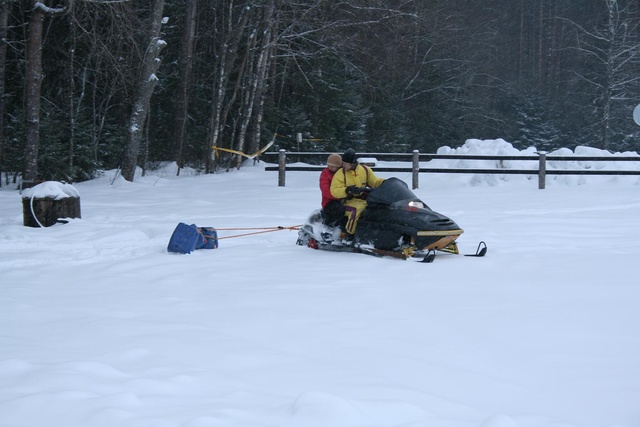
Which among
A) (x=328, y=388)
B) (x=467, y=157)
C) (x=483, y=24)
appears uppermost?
(x=483, y=24)

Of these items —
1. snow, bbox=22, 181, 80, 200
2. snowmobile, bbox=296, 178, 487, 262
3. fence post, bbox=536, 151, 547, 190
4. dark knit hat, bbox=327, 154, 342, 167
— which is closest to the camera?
snowmobile, bbox=296, 178, 487, 262

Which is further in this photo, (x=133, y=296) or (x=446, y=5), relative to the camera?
(x=446, y=5)

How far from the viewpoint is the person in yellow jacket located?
9.10m

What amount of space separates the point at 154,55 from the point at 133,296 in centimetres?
1325

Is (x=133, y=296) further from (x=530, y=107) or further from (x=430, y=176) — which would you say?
(x=530, y=107)

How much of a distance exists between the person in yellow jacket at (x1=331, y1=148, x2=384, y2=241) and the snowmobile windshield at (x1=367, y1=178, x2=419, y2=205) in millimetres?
184

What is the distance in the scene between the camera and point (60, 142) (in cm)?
1783

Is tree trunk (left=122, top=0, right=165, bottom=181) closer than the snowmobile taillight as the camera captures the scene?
No

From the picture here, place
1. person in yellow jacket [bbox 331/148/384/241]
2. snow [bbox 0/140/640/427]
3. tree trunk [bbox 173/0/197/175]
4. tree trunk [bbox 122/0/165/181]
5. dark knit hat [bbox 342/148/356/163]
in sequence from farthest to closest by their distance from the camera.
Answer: tree trunk [bbox 173/0/197/175] → tree trunk [bbox 122/0/165/181] → dark knit hat [bbox 342/148/356/163] → person in yellow jacket [bbox 331/148/384/241] → snow [bbox 0/140/640/427]

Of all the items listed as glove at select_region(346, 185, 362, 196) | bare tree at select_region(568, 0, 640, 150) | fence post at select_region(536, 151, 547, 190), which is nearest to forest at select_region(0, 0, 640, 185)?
bare tree at select_region(568, 0, 640, 150)

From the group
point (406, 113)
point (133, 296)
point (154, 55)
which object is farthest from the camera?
point (406, 113)

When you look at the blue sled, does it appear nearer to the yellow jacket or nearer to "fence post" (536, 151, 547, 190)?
the yellow jacket

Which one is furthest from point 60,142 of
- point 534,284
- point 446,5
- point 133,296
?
point 446,5

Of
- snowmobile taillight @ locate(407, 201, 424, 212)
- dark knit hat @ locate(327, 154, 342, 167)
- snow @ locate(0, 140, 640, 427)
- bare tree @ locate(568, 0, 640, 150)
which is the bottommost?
snow @ locate(0, 140, 640, 427)
